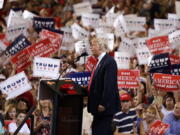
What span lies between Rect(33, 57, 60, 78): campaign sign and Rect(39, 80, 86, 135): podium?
3.66 metres

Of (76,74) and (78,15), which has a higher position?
(78,15)

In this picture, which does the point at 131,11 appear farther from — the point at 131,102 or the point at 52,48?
the point at 131,102

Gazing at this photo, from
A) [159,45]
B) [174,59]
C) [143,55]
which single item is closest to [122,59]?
[143,55]

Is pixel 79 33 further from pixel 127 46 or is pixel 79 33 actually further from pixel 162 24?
pixel 162 24

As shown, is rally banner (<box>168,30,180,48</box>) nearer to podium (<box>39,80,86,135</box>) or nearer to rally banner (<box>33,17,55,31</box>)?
rally banner (<box>33,17,55,31</box>)

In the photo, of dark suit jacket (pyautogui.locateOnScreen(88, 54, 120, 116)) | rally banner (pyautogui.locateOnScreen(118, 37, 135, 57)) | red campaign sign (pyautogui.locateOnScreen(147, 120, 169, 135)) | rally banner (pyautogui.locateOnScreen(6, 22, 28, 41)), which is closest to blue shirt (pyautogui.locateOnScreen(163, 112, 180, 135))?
red campaign sign (pyautogui.locateOnScreen(147, 120, 169, 135))

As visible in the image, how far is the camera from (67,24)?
19.5 m

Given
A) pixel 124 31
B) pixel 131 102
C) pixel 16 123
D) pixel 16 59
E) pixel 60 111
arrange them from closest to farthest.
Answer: pixel 60 111
pixel 16 123
pixel 131 102
pixel 16 59
pixel 124 31

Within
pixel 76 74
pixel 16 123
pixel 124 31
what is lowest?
pixel 16 123

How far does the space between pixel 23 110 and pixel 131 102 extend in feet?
5.82

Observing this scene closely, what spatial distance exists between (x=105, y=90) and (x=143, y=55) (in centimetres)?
528

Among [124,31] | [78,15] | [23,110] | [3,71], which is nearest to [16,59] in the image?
[3,71]

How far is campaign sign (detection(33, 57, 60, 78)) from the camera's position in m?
13.1

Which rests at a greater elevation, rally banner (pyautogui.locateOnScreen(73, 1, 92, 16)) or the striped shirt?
rally banner (pyautogui.locateOnScreen(73, 1, 92, 16))
